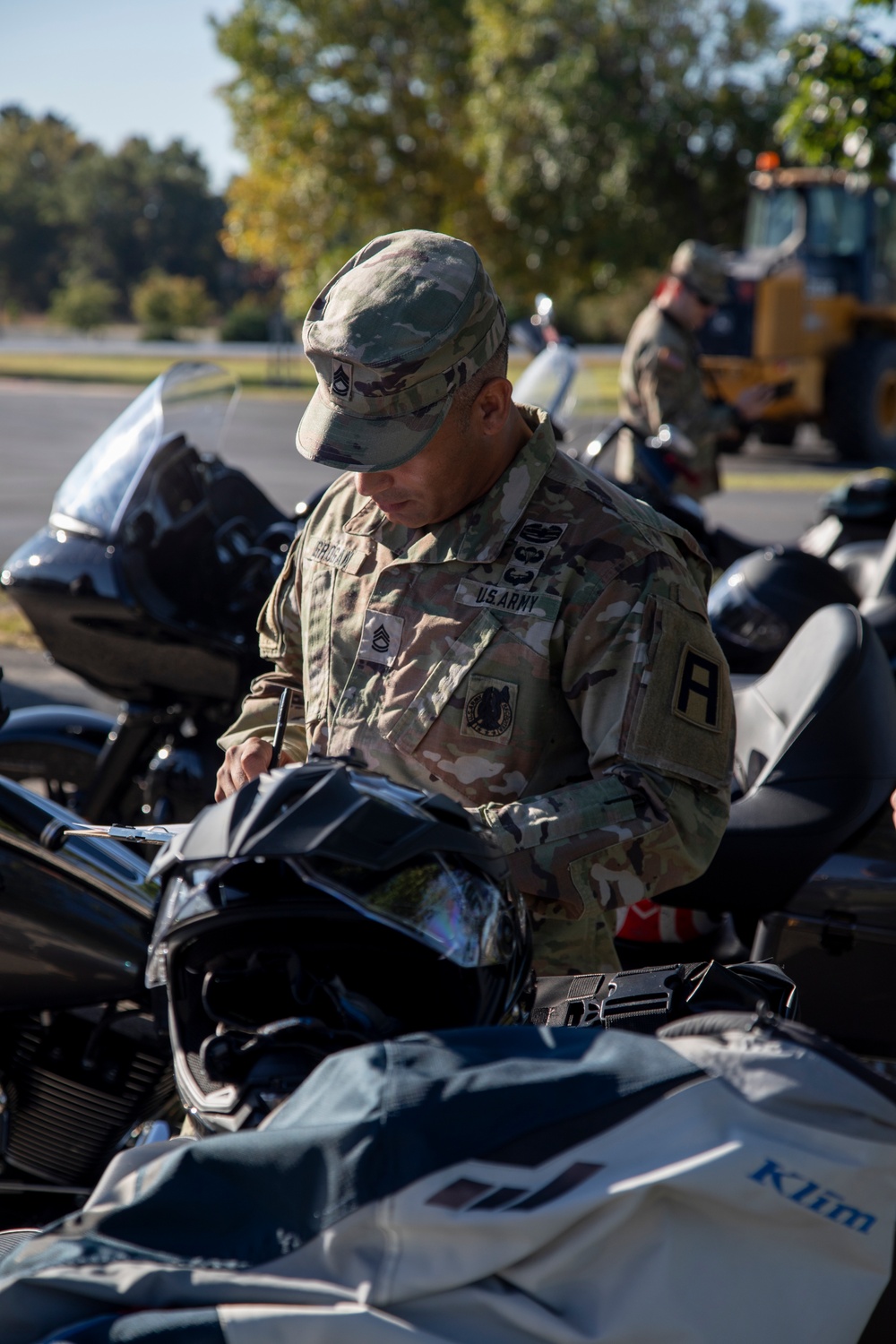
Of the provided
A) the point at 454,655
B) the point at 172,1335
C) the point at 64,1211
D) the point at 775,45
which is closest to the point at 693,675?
the point at 454,655

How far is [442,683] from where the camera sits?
1.86 m

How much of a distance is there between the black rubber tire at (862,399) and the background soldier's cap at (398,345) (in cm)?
1410

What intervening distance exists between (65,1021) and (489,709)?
1133 mm

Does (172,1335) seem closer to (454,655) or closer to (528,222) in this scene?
(454,655)

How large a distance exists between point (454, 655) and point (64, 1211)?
51.3 inches

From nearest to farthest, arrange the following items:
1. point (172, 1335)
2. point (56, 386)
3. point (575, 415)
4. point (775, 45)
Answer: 1. point (172, 1335)
2. point (575, 415)
3. point (775, 45)
4. point (56, 386)

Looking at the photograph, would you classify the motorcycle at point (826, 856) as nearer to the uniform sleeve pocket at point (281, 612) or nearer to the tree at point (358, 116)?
the uniform sleeve pocket at point (281, 612)

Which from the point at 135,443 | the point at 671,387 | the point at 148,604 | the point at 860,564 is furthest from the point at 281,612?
the point at 671,387

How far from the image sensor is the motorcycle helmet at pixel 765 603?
14.3ft

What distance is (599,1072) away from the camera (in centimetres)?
112

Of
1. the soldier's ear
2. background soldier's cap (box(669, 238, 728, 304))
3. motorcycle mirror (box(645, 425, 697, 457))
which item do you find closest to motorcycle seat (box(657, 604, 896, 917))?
the soldier's ear

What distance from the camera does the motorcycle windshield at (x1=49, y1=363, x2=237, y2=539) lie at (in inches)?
138

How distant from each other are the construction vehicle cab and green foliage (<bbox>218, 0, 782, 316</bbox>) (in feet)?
21.1

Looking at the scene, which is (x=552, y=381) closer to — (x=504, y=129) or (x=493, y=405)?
(x=493, y=405)
